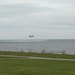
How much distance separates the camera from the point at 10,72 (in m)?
18.5

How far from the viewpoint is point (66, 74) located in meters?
18.0

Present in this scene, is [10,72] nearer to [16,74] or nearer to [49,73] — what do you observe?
[16,74]

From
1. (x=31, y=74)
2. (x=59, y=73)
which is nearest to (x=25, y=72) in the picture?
(x=31, y=74)

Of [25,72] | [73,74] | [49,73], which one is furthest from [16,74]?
[73,74]

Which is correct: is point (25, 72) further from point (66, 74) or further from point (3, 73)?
point (66, 74)

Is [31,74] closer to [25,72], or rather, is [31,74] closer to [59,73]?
[25,72]

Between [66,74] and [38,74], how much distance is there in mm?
1658

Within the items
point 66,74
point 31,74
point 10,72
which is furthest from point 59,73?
point 10,72

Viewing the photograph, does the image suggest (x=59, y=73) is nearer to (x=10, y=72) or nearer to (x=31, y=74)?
(x=31, y=74)

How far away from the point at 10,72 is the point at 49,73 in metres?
2.36

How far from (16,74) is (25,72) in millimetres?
700

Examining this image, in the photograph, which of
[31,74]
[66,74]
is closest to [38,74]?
[31,74]

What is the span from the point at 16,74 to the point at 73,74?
10.9ft

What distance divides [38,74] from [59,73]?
4.52ft
